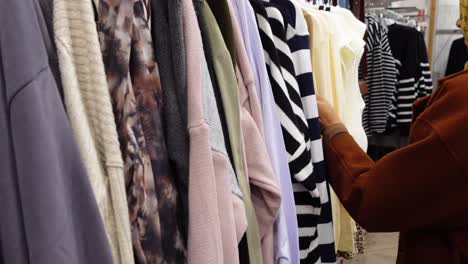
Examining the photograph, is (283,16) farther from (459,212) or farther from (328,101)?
(459,212)

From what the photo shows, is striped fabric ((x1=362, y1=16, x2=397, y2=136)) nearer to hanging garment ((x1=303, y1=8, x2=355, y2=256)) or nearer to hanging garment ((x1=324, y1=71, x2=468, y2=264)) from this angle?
hanging garment ((x1=303, y1=8, x2=355, y2=256))

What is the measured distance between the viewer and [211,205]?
22.8 inches

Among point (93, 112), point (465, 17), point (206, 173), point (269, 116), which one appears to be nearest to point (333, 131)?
point (269, 116)

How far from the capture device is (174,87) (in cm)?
60

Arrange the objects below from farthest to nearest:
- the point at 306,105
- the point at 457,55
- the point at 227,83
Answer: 1. the point at 457,55
2. the point at 306,105
3. the point at 227,83

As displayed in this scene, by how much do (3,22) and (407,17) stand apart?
276 centimetres

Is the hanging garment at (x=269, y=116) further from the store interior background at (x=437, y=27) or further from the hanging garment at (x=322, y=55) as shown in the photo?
the store interior background at (x=437, y=27)

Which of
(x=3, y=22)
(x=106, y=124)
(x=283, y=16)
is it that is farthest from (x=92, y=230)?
(x=283, y=16)

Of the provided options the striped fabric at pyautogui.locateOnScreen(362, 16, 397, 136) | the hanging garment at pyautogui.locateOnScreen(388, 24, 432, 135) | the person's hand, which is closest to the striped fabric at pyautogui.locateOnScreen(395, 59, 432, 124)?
the hanging garment at pyautogui.locateOnScreen(388, 24, 432, 135)

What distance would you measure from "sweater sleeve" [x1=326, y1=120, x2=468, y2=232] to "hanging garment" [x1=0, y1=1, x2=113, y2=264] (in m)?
0.68

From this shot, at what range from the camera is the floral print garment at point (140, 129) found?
0.51 metres

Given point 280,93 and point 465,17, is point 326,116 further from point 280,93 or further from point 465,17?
point 465,17

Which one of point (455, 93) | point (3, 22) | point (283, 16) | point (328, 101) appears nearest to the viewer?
point (3, 22)

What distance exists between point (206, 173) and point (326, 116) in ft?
1.92
